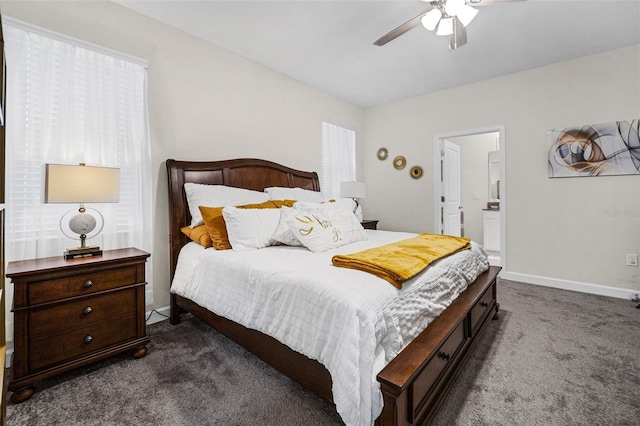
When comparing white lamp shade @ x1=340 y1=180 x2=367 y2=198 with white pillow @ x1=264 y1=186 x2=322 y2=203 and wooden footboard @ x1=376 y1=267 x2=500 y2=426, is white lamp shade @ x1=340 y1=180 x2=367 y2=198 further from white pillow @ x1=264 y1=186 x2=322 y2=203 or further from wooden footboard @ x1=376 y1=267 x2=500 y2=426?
wooden footboard @ x1=376 y1=267 x2=500 y2=426

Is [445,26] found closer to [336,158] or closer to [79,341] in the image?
[336,158]

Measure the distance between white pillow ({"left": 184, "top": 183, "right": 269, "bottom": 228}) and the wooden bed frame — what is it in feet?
0.37

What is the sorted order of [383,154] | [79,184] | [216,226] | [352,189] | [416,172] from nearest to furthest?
[79,184], [216,226], [352,189], [416,172], [383,154]

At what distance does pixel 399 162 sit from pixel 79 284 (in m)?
4.21

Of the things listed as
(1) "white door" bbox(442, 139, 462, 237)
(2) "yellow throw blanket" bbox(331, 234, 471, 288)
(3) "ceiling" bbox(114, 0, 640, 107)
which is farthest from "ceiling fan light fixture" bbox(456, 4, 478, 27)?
(1) "white door" bbox(442, 139, 462, 237)

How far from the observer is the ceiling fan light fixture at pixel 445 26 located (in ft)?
6.67

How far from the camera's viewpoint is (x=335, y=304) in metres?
1.25

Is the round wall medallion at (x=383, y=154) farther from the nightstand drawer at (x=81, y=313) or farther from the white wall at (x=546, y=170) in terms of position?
the nightstand drawer at (x=81, y=313)

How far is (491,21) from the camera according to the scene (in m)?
2.58

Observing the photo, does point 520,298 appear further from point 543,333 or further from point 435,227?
point 435,227

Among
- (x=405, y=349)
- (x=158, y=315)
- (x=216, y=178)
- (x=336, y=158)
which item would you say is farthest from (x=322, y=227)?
(x=336, y=158)

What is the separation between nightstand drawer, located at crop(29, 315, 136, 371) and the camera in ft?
5.16

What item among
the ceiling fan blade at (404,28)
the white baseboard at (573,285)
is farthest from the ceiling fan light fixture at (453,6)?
the white baseboard at (573,285)

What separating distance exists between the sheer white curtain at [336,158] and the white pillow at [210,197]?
1683 mm
